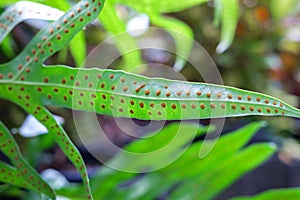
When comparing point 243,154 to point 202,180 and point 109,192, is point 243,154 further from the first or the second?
point 109,192

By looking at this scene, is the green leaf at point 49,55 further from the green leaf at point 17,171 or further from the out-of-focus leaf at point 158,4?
the out-of-focus leaf at point 158,4

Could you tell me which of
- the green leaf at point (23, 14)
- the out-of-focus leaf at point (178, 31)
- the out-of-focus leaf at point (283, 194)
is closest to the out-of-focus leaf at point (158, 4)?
the out-of-focus leaf at point (178, 31)

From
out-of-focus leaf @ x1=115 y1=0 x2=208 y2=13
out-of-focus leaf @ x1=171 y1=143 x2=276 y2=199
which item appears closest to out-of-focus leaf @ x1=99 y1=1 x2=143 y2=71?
out-of-focus leaf @ x1=115 y1=0 x2=208 y2=13

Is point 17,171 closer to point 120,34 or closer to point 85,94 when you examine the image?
point 85,94

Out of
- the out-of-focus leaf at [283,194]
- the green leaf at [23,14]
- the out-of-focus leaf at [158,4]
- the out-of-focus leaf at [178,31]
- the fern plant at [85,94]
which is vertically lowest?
the fern plant at [85,94]

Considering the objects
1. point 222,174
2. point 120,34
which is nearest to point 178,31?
point 120,34

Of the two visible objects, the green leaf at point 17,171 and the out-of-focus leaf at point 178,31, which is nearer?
the green leaf at point 17,171

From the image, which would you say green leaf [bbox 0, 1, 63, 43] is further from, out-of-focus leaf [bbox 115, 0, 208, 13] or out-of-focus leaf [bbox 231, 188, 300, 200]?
out-of-focus leaf [bbox 231, 188, 300, 200]

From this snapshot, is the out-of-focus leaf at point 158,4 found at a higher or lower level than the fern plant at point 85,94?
higher
